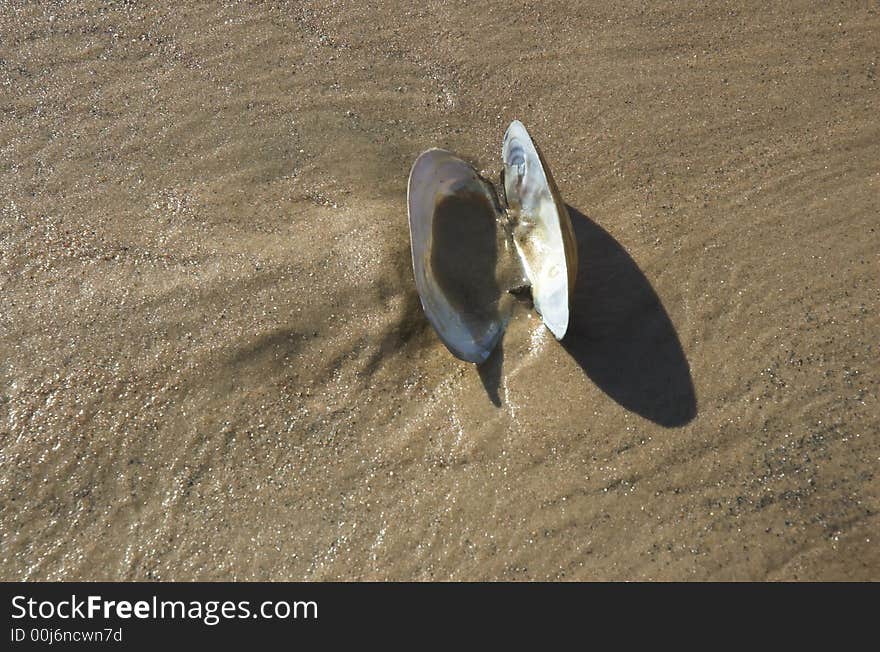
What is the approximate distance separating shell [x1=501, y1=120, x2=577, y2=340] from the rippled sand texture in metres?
0.16

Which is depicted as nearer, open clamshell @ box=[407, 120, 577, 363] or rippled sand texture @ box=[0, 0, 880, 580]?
rippled sand texture @ box=[0, 0, 880, 580]

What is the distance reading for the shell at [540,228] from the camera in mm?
2594

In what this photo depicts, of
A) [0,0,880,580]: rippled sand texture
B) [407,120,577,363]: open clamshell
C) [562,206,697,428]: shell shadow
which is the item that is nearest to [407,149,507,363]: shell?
[407,120,577,363]: open clamshell

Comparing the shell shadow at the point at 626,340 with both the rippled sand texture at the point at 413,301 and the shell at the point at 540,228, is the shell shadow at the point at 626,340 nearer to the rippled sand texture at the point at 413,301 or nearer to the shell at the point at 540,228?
the rippled sand texture at the point at 413,301

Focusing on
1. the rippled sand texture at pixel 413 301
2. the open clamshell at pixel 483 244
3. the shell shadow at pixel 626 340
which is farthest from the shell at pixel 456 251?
the shell shadow at pixel 626 340

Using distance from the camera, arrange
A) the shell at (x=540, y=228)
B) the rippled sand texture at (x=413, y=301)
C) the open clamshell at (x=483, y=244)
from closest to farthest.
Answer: the rippled sand texture at (x=413, y=301) → the shell at (x=540, y=228) → the open clamshell at (x=483, y=244)

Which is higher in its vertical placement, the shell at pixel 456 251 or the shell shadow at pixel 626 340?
the shell at pixel 456 251

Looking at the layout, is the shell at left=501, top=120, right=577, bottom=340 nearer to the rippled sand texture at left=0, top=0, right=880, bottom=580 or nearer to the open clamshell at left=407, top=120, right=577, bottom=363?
the open clamshell at left=407, top=120, right=577, bottom=363

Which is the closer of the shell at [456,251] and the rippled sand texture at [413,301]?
the rippled sand texture at [413,301]

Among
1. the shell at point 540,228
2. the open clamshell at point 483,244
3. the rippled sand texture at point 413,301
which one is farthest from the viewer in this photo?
the open clamshell at point 483,244

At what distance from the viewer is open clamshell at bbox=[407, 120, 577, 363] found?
8.94 ft

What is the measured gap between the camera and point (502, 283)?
2.91m

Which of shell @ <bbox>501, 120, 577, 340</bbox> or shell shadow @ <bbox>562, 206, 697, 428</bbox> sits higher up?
shell @ <bbox>501, 120, 577, 340</bbox>
